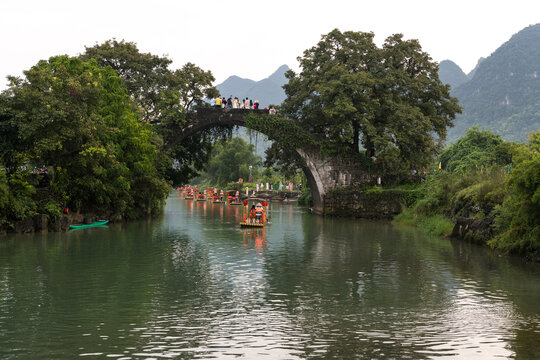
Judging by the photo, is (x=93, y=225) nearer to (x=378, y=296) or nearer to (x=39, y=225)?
(x=39, y=225)

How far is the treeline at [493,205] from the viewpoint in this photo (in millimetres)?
21516

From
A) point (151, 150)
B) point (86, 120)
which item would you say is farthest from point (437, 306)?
point (151, 150)

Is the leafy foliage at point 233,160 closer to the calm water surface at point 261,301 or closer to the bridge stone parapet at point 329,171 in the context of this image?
the bridge stone parapet at point 329,171

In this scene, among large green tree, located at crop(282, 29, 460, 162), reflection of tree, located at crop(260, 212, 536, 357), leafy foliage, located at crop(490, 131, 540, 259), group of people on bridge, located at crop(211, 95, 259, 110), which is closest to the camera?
reflection of tree, located at crop(260, 212, 536, 357)

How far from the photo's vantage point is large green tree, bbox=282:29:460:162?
44.8 meters

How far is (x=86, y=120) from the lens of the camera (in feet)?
106

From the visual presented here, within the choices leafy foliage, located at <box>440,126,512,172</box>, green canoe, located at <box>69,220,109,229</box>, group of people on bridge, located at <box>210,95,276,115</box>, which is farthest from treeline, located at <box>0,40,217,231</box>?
leafy foliage, located at <box>440,126,512,172</box>

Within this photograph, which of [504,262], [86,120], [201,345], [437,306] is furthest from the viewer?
[86,120]

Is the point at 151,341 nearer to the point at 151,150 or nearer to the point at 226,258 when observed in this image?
the point at 226,258

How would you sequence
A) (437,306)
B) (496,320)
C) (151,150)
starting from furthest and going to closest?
(151,150) → (437,306) → (496,320)

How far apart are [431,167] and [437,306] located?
30741mm

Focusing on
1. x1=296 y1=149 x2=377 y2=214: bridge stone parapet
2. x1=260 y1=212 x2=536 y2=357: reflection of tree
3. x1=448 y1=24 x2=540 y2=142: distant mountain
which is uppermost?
x1=448 y1=24 x2=540 y2=142: distant mountain

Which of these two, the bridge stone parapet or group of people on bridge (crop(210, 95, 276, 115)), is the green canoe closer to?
group of people on bridge (crop(210, 95, 276, 115))

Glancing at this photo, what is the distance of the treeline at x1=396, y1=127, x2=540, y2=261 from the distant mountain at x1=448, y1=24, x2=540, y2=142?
395 ft
